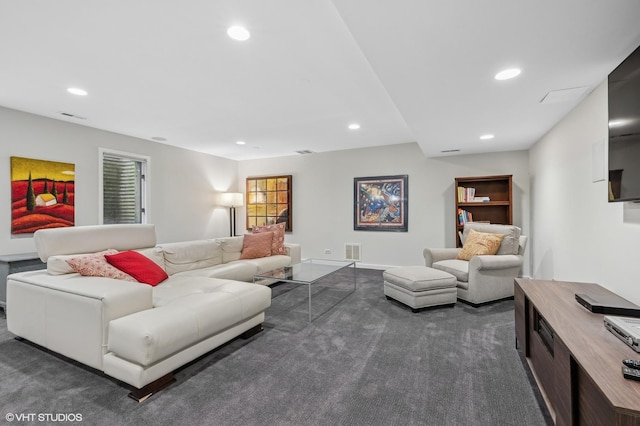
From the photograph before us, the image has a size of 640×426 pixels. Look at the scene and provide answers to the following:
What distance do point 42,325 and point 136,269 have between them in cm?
71

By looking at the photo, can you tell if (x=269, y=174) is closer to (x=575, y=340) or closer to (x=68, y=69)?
(x=68, y=69)

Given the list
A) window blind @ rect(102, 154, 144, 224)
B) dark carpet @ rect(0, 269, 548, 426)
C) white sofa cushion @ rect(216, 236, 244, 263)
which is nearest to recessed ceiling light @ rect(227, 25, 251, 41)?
dark carpet @ rect(0, 269, 548, 426)

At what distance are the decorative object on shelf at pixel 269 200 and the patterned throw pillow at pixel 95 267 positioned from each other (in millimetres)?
3825

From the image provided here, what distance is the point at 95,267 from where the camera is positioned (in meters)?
2.43

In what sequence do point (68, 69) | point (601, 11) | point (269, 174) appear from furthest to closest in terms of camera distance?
point (269, 174) < point (68, 69) < point (601, 11)

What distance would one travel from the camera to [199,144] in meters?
5.24

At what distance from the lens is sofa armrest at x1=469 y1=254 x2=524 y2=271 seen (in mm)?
3312

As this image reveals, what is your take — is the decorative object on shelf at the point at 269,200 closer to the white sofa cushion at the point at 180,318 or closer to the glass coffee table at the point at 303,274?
the glass coffee table at the point at 303,274

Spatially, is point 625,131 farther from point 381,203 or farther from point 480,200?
point 381,203

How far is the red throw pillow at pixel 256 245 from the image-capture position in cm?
436

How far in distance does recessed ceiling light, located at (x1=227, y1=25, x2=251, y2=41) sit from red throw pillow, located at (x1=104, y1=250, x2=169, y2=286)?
2104 millimetres

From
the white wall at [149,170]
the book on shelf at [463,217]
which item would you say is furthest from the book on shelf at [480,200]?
the white wall at [149,170]

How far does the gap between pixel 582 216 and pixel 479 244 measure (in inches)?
53.4

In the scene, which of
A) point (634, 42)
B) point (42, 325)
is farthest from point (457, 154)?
point (42, 325)
